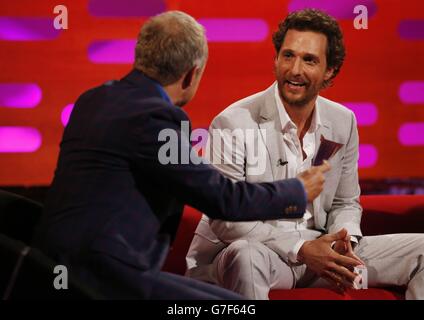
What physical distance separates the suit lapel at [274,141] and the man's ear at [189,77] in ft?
1.97

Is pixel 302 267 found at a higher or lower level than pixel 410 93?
lower

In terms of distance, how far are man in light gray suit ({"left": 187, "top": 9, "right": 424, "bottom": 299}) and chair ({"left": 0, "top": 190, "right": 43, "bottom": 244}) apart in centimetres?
63

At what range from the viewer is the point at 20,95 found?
3.18 meters

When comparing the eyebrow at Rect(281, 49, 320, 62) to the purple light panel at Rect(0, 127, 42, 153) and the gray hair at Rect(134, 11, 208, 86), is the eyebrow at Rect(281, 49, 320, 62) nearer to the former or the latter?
the gray hair at Rect(134, 11, 208, 86)

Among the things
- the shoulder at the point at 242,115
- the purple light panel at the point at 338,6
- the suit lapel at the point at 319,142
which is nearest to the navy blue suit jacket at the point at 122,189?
the shoulder at the point at 242,115

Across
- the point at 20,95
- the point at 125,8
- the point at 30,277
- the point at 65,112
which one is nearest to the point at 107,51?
the point at 125,8

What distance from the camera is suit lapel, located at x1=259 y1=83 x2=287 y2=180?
93.6 inches

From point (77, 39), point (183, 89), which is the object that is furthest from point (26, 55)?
point (183, 89)

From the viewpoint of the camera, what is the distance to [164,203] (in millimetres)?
1765

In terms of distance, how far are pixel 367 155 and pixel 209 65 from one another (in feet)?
2.87

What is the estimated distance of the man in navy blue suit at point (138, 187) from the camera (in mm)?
1641

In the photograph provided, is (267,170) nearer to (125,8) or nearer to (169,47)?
(169,47)

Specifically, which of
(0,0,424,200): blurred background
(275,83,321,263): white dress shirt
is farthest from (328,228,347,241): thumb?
(0,0,424,200): blurred background
